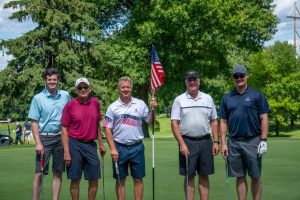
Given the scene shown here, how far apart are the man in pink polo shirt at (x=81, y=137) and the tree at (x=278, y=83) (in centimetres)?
3646

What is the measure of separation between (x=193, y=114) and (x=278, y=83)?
37.7 metres

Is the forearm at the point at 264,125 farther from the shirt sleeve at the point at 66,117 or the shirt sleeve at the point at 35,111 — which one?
the shirt sleeve at the point at 35,111

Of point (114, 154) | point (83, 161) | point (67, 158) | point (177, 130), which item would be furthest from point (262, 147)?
point (67, 158)

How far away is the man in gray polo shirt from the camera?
649cm

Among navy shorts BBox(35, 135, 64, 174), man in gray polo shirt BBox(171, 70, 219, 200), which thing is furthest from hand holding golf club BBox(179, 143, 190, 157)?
navy shorts BBox(35, 135, 64, 174)

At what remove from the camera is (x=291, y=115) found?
148 ft

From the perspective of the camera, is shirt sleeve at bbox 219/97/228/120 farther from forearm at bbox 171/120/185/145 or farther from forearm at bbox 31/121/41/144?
forearm at bbox 31/121/41/144

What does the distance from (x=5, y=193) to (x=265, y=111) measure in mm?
4767

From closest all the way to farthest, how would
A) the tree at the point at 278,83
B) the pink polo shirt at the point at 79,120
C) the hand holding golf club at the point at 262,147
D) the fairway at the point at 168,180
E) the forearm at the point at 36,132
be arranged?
the pink polo shirt at the point at 79,120, the hand holding golf club at the point at 262,147, the forearm at the point at 36,132, the fairway at the point at 168,180, the tree at the point at 278,83

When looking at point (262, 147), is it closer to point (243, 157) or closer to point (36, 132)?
point (243, 157)

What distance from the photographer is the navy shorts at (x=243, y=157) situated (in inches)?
257

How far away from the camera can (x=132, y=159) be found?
6.58 meters

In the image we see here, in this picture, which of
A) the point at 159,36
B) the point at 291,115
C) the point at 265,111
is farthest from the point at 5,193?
the point at 291,115

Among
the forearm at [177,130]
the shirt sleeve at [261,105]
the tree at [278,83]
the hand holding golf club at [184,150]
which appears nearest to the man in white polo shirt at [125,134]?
the forearm at [177,130]
